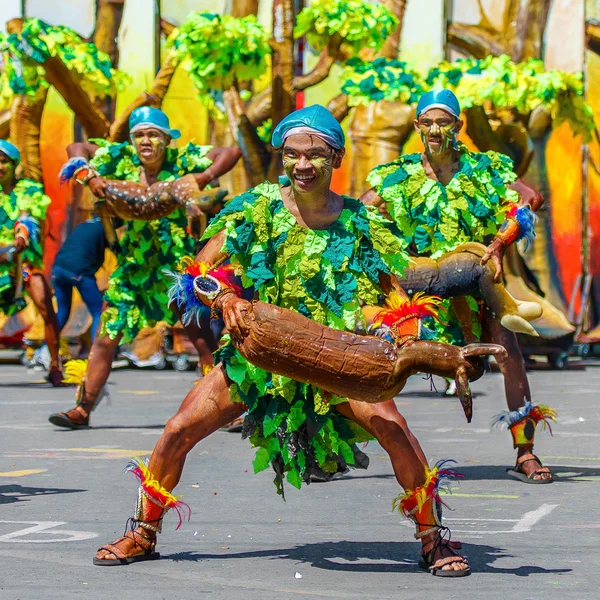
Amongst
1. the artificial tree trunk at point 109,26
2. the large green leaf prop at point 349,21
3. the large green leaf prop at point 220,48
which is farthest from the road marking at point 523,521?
the artificial tree trunk at point 109,26

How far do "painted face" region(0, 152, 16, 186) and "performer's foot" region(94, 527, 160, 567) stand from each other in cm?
776

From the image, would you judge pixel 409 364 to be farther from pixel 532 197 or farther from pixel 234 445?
pixel 234 445

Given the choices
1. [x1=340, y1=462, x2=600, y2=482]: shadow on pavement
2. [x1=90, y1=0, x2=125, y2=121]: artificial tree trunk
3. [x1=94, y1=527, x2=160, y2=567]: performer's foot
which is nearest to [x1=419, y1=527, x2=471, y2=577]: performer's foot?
[x1=94, y1=527, x2=160, y2=567]: performer's foot

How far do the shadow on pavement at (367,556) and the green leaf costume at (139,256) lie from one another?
4.31 metres

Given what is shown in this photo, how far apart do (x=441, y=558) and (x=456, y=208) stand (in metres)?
2.89

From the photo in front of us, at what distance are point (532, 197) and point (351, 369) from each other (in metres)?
3.46

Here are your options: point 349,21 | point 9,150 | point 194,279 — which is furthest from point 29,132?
point 194,279

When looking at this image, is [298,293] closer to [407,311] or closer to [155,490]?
[407,311]

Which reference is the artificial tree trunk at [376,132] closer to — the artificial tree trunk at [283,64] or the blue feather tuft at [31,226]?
the artificial tree trunk at [283,64]

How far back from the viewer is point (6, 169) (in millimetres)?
12875

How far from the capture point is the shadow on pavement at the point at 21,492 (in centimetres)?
705

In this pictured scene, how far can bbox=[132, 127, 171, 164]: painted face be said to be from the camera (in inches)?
390

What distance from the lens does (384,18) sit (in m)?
17.0

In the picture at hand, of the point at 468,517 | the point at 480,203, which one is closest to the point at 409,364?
the point at 468,517
